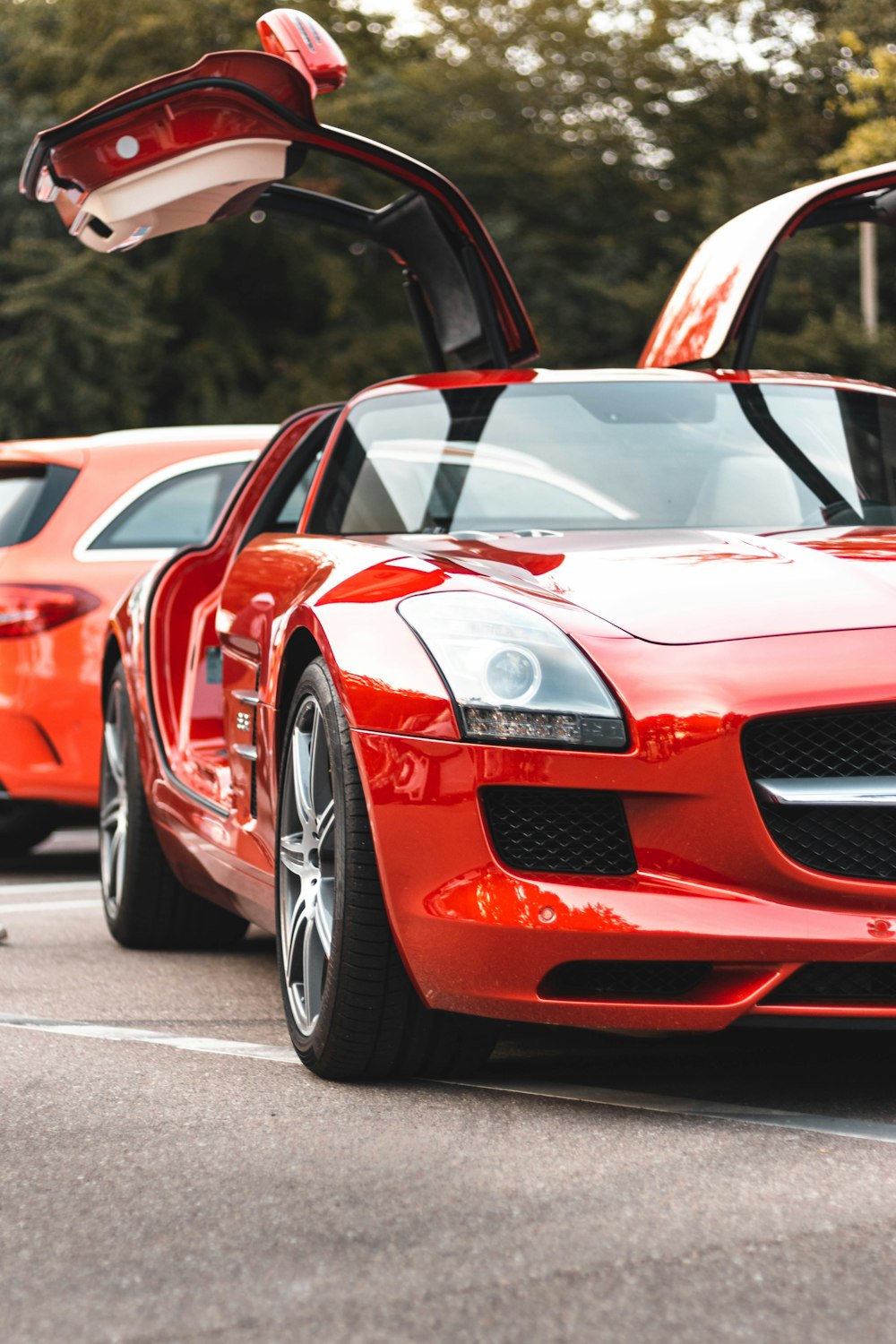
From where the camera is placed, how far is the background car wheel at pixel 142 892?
570 cm

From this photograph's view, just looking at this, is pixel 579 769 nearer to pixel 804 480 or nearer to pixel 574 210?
pixel 804 480

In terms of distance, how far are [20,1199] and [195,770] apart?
2418 mm

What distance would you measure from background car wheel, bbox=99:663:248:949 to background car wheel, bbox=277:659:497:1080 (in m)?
1.73

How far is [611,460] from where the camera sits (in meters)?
4.83

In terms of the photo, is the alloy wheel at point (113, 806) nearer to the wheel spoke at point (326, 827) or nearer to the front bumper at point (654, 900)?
the wheel spoke at point (326, 827)

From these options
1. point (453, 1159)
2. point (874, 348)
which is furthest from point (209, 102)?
point (874, 348)

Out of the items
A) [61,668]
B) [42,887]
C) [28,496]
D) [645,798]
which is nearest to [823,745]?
[645,798]

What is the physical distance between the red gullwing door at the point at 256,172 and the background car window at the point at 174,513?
4.59 feet

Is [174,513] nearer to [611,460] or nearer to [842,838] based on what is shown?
[611,460]

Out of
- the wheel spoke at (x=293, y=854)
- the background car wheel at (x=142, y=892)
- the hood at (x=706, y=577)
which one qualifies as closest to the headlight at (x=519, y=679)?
the hood at (x=706, y=577)

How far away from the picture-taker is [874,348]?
33125mm

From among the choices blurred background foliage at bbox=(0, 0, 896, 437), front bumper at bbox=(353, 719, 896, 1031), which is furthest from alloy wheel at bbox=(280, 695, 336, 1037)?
blurred background foliage at bbox=(0, 0, 896, 437)

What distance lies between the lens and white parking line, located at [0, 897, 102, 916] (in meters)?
6.76

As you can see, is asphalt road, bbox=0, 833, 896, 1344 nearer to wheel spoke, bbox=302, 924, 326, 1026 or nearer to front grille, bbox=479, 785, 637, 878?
wheel spoke, bbox=302, 924, 326, 1026
